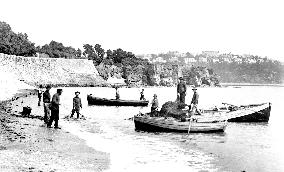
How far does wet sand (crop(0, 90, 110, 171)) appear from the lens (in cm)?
1270

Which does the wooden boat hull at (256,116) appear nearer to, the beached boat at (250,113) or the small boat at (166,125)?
the beached boat at (250,113)

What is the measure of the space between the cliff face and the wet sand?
87450 mm

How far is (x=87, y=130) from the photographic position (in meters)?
23.7

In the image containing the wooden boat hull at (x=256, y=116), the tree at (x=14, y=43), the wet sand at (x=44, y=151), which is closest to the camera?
the wet sand at (x=44, y=151)

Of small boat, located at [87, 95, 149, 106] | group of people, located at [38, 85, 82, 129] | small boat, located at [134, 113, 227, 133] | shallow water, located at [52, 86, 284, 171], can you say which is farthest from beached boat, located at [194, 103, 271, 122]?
small boat, located at [87, 95, 149, 106]

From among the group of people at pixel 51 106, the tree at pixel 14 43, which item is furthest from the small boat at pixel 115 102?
the tree at pixel 14 43

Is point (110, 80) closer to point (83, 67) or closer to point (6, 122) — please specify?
point (83, 67)

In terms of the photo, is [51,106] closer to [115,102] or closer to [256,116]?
[256,116]

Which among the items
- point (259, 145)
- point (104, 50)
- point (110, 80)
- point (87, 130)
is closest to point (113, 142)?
point (87, 130)

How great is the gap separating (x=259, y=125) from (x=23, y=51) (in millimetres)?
109253

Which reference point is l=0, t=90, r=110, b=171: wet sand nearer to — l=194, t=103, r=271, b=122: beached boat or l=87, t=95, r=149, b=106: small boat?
l=194, t=103, r=271, b=122: beached boat

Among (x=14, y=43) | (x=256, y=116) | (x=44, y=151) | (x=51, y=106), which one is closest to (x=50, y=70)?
(x=14, y=43)

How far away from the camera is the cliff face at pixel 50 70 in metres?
111

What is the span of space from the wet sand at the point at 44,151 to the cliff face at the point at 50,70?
8745 cm
